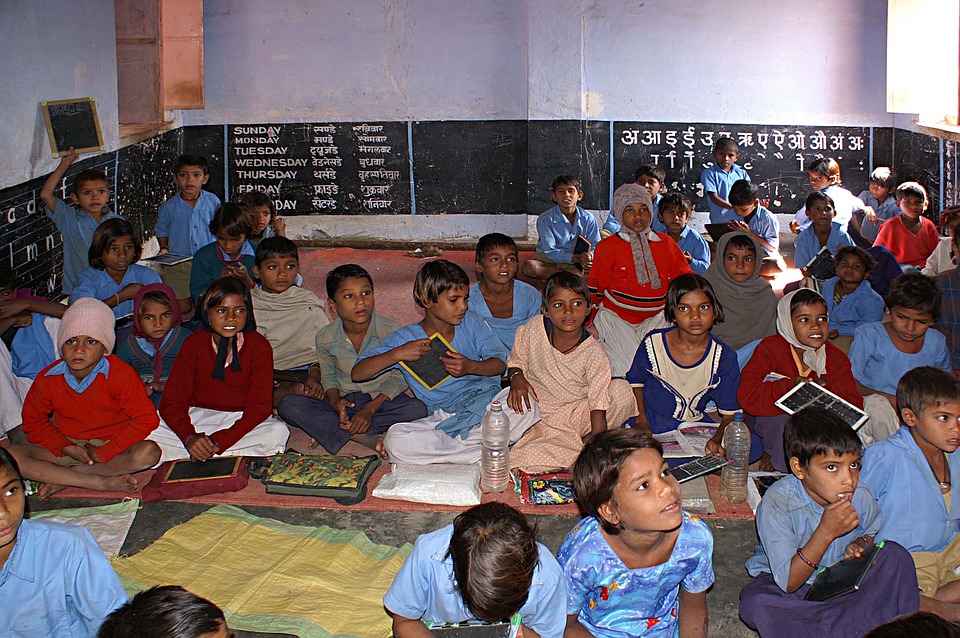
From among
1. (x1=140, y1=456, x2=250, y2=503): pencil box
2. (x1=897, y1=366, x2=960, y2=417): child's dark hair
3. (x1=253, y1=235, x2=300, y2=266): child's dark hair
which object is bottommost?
(x1=140, y1=456, x2=250, y2=503): pencil box

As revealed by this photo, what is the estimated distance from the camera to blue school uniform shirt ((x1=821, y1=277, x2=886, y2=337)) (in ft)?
16.8

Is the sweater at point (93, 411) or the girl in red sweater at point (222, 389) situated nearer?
the sweater at point (93, 411)

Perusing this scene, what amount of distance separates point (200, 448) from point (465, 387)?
3.80 feet

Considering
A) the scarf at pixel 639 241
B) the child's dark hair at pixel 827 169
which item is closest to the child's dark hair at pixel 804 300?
the scarf at pixel 639 241

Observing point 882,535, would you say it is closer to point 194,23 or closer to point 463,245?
point 463,245

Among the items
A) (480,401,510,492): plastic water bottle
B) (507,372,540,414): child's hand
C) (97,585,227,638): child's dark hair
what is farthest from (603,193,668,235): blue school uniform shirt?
(97,585,227,638): child's dark hair

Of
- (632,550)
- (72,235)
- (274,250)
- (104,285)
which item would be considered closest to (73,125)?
(72,235)

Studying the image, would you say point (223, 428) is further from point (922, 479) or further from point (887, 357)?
point (887, 357)

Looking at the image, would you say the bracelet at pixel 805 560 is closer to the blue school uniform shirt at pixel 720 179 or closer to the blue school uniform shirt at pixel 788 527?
the blue school uniform shirt at pixel 788 527

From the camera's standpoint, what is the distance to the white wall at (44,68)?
548cm

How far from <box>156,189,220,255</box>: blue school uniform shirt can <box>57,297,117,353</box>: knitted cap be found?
2592 mm

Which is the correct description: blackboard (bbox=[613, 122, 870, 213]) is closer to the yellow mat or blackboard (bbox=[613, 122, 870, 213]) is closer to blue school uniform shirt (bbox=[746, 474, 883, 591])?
the yellow mat

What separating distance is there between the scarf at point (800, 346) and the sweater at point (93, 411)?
104 inches

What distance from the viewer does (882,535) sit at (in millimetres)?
3061
